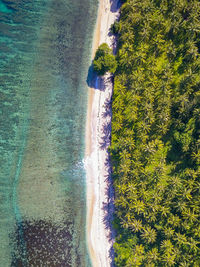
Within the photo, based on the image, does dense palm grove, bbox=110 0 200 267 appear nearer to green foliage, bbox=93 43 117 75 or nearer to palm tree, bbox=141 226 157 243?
palm tree, bbox=141 226 157 243

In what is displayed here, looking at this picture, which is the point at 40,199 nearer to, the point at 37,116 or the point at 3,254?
the point at 3,254

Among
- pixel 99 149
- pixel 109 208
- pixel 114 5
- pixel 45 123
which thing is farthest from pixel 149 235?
pixel 114 5

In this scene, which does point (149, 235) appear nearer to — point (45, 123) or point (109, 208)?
point (109, 208)

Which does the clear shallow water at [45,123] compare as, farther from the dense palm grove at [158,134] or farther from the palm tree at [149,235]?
the palm tree at [149,235]

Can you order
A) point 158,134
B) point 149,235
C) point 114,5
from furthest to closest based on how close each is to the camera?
1. point 114,5
2. point 158,134
3. point 149,235

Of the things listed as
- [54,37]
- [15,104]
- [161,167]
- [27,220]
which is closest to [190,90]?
[161,167]

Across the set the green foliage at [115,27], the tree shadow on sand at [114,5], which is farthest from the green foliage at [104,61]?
the tree shadow on sand at [114,5]
